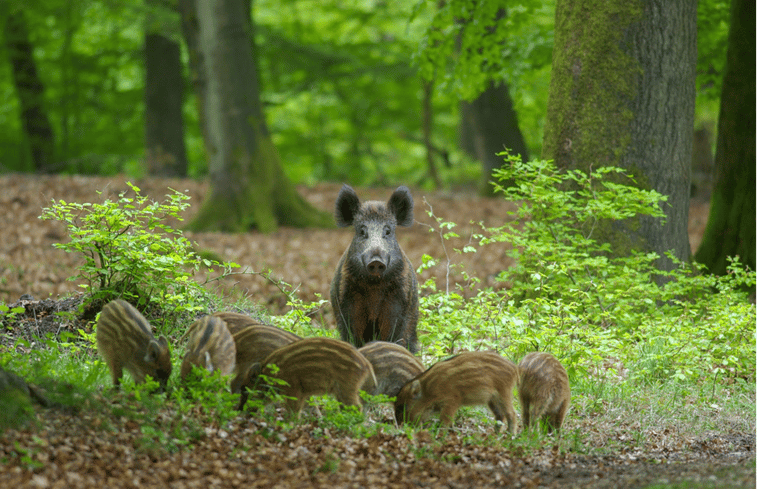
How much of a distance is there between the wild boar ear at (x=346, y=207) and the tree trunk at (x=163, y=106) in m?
14.3

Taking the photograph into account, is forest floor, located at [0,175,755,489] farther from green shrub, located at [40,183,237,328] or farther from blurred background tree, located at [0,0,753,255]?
blurred background tree, located at [0,0,753,255]

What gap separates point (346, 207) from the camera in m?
6.11

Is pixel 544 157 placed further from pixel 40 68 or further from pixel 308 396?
pixel 40 68

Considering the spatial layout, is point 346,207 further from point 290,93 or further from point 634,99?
point 290,93

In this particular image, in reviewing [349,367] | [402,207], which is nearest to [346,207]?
[402,207]

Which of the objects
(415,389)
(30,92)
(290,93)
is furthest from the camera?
(290,93)

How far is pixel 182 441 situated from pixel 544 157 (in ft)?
19.1

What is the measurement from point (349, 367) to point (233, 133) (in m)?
10.3

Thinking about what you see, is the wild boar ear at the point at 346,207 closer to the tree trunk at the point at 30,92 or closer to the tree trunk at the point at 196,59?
the tree trunk at the point at 196,59

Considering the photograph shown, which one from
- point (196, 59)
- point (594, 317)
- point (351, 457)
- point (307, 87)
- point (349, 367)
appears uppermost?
point (307, 87)

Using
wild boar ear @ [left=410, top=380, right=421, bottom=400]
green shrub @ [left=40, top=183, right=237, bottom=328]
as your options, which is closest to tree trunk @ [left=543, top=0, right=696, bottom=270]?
wild boar ear @ [left=410, top=380, right=421, bottom=400]

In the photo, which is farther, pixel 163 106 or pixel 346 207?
pixel 163 106

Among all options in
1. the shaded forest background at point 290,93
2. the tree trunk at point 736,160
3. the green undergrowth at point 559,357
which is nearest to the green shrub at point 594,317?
the green undergrowth at point 559,357

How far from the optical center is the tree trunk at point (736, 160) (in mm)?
9898
